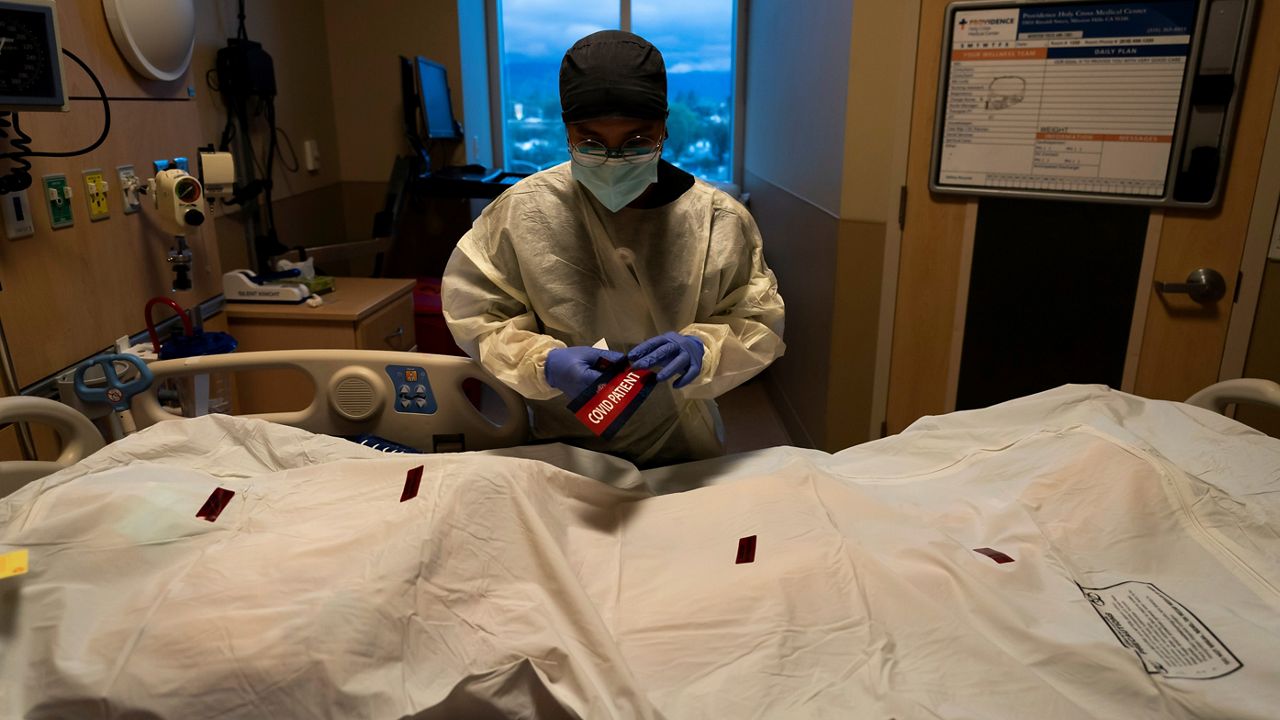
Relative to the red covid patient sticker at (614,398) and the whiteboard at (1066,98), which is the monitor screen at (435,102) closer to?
the whiteboard at (1066,98)

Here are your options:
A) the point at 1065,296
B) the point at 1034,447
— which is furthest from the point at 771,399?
the point at 1034,447

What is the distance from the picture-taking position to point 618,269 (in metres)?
1.50

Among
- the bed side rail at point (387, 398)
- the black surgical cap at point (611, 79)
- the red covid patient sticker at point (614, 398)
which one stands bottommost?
the bed side rail at point (387, 398)

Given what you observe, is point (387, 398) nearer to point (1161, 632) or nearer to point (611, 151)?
point (611, 151)

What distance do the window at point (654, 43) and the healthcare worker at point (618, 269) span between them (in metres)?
3.33

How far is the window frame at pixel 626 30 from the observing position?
470 centimetres

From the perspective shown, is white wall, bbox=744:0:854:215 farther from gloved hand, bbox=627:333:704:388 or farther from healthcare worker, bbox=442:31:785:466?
gloved hand, bbox=627:333:704:388

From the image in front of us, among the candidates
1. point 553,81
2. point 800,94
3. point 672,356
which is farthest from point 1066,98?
point 553,81

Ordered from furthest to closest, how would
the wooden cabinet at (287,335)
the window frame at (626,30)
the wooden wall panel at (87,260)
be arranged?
the window frame at (626,30)
the wooden cabinet at (287,335)
the wooden wall panel at (87,260)

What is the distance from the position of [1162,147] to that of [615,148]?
1677mm

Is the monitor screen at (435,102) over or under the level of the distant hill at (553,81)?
under

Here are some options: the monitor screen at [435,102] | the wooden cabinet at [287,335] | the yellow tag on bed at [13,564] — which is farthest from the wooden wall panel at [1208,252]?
the monitor screen at [435,102]

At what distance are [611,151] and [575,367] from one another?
0.40 meters

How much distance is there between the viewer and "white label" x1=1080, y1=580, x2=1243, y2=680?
0.88m
